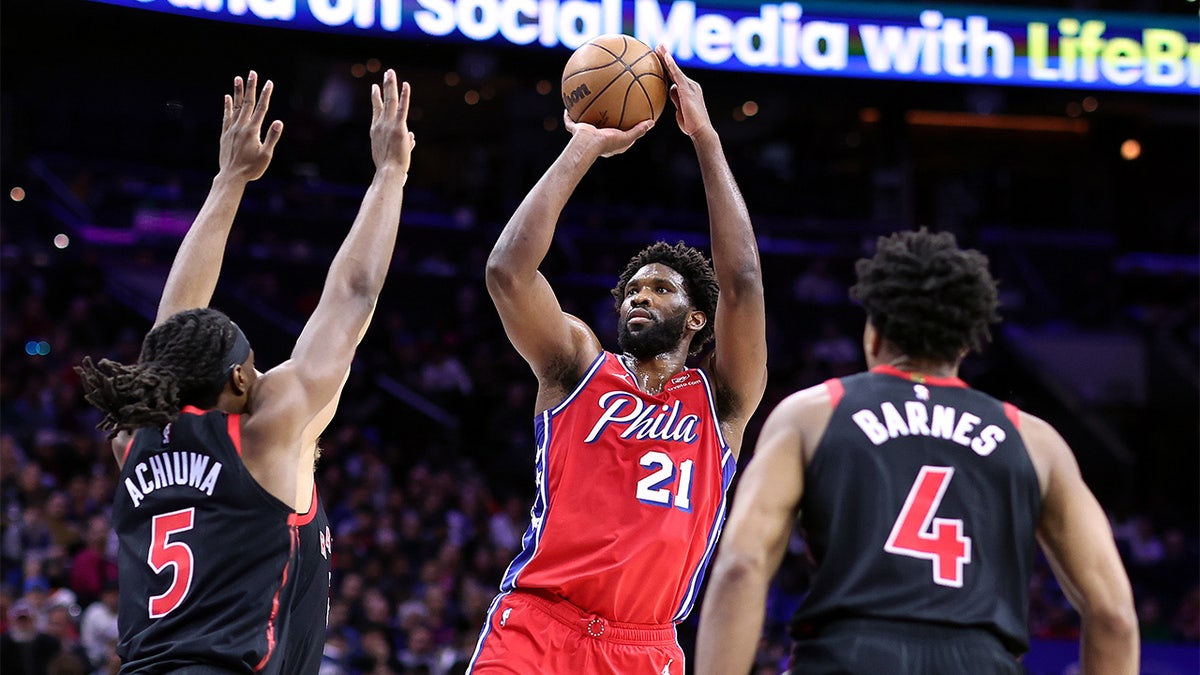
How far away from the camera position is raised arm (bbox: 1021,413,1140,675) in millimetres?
3408

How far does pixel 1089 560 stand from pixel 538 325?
2175mm

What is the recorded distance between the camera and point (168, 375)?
386cm

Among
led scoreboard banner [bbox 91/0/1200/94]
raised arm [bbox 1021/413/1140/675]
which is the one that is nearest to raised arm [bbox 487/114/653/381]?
raised arm [bbox 1021/413/1140/675]

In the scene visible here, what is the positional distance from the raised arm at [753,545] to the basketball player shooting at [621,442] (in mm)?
1400

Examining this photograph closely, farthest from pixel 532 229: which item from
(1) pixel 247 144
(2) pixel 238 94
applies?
(2) pixel 238 94

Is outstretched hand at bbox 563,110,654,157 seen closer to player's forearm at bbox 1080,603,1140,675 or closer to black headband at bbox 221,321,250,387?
black headband at bbox 221,321,250,387

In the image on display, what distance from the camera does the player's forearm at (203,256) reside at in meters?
4.68

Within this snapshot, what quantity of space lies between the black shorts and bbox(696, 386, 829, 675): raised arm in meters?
0.18

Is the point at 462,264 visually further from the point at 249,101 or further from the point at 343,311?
the point at 343,311

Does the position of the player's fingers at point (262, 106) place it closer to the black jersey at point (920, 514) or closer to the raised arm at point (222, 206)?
the raised arm at point (222, 206)

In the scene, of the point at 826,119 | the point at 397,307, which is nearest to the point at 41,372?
the point at 397,307

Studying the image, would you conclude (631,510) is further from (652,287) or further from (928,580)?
(928,580)

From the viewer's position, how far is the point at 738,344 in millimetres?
5043

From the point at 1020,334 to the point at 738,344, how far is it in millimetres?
15296
